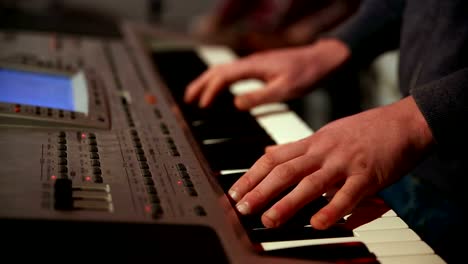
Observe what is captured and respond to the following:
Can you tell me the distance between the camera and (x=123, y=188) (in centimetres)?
65

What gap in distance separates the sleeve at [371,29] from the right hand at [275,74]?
28 mm

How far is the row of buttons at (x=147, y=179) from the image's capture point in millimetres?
612

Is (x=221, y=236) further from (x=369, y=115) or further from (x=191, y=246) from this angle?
(x=369, y=115)

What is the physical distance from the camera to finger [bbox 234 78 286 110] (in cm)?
112

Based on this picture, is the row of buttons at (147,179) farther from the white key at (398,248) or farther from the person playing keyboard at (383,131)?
the white key at (398,248)

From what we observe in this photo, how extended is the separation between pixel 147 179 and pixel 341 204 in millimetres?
237

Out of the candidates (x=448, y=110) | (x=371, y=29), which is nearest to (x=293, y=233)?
(x=448, y=110)

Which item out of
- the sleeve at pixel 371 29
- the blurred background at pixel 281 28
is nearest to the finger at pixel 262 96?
the sleeve at pixel 371 29

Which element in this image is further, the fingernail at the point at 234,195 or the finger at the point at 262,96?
the finger at the point at 262,96

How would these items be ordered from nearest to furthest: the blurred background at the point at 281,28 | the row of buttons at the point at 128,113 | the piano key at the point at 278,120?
the row of buttons at the point at 128,113 → the piano key at the point at 278,120 → the blurred background at the point at 281,28

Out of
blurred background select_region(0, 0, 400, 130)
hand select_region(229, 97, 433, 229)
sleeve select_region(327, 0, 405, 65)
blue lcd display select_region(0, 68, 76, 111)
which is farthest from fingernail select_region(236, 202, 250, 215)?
blurred background select_region(0, 0, 400, 130)

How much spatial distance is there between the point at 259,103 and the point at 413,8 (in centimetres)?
34

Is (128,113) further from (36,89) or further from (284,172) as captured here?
(284,172)

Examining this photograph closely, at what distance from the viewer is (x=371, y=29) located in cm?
121
